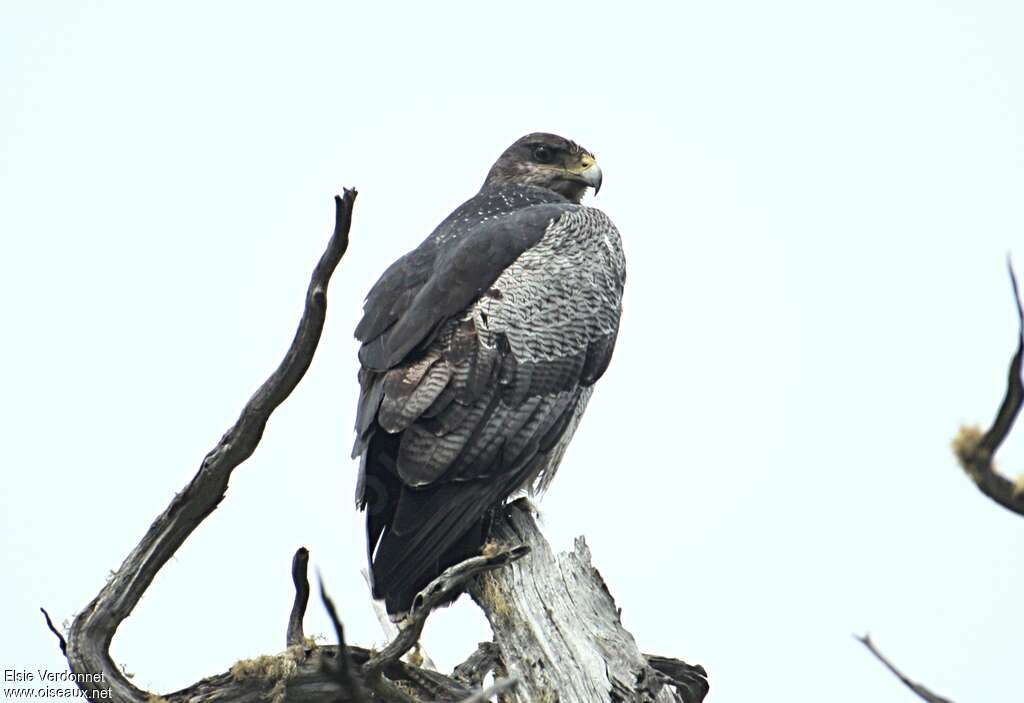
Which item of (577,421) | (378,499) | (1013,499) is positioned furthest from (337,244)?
(577,421)

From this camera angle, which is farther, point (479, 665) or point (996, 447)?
point (479, 665)

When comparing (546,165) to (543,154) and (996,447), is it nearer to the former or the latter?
(543,154)

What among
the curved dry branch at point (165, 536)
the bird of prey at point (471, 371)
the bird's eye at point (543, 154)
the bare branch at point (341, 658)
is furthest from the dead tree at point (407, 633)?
the bird's eye at point (543, 154)

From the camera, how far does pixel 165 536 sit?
5391 mm

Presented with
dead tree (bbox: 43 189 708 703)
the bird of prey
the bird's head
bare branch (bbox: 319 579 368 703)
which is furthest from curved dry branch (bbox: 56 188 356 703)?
the bird's head

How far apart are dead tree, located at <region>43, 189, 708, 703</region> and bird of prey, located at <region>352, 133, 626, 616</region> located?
0.44m

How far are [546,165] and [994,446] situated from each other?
7.64 m

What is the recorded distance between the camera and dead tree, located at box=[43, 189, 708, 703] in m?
5.14

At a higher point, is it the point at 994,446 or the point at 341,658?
the point at 994,446

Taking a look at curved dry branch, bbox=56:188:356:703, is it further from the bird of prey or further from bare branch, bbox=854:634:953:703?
bare branch, bbox=854:634:953:703

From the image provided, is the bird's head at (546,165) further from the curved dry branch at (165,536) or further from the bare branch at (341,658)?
the bare branch at (341,658)

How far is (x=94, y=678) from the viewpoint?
17.6ft

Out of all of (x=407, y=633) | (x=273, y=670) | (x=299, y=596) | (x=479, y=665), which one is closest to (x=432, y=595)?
(x=407, y=633)

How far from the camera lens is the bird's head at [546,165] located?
10.3 meters
